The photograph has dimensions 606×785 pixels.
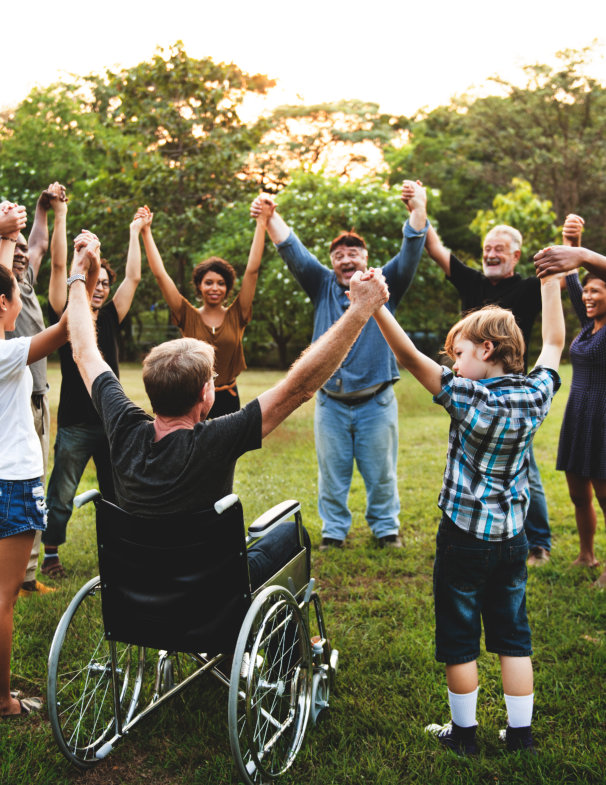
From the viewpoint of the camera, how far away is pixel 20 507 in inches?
101

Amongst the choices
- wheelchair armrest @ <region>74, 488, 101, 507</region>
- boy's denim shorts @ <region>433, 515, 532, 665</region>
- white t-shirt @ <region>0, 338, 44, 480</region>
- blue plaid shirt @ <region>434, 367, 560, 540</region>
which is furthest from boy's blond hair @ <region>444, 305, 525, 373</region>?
white t-shirt @ <region>0, 338, 44, 480</region>

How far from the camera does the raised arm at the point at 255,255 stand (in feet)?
13.0

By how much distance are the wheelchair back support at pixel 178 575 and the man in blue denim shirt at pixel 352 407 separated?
2590 millimetres

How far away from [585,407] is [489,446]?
6.95 feet

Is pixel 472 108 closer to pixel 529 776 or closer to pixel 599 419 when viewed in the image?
pixel 599 419

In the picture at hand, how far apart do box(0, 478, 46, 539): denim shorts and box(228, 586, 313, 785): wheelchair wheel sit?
97 cm

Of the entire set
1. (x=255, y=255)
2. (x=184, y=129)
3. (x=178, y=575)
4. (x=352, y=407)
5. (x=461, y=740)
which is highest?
(x=184, y=129)

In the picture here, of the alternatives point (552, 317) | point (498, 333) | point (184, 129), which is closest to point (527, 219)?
point (184, 129)

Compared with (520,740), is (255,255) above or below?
above

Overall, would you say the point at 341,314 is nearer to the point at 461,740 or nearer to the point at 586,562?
the point at 586,562

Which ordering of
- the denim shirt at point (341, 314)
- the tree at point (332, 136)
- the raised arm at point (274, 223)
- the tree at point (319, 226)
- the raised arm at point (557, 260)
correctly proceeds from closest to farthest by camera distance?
1. the raised arm at point (557, 260)
2. the raised arm at point (274, 223)
3. the denim shirt at point (341, 314)
4. the tree at point (319, 226)
5. the tree at point (332, 136)

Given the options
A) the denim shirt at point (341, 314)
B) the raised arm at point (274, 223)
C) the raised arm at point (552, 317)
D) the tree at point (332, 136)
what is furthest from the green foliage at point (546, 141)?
the raised arm at point (552, 317)

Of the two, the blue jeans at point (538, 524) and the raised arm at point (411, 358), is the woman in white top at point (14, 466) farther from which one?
the blue jeans at point (538, 524)

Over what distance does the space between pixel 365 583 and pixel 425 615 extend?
0.58m
